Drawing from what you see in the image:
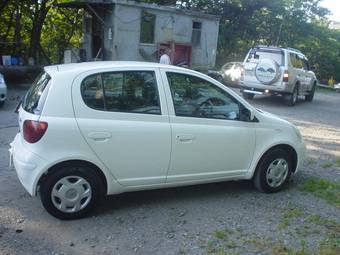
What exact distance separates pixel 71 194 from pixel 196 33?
1961 centimetres

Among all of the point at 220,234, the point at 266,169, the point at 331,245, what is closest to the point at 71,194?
the point at 220,234

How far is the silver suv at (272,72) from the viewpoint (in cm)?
1388

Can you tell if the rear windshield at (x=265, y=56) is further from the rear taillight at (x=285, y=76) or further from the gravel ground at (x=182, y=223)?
the gravel ground at (x=182, y=223)

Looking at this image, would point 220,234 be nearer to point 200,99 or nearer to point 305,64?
point 200,99

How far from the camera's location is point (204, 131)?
473 centimetres

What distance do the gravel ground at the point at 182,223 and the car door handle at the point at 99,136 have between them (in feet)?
2.98

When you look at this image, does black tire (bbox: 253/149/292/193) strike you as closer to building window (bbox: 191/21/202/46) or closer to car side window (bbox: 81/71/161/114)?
car side window (bbox: 81/71/161/114)

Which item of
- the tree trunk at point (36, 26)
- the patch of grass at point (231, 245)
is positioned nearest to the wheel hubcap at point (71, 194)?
the patch of grass at point (231, 245)

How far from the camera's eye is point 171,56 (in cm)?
2155

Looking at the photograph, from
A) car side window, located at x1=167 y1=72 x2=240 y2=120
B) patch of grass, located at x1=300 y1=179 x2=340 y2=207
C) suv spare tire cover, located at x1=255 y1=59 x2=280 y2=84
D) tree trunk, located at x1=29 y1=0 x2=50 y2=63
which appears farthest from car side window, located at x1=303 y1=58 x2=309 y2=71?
tree trunk, located at x1=29 y1=0 x2=50 y2=63

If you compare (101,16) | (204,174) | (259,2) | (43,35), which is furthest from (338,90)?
(204,174)

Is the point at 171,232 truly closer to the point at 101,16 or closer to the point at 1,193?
the point at 1,193

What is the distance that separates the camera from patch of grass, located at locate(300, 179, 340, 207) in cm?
534

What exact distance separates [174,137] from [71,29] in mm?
21894
